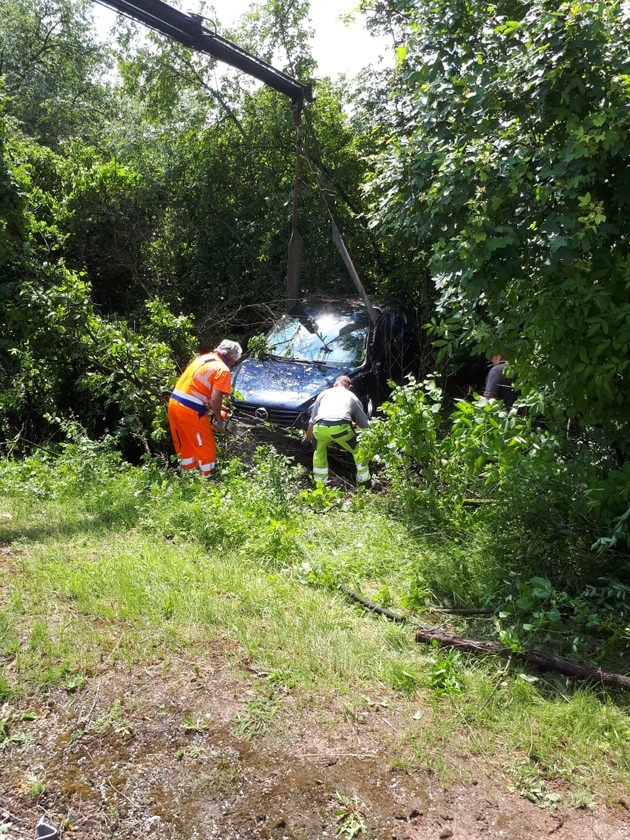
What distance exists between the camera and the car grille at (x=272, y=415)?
704 centimetres

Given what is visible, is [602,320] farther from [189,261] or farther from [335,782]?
[189,261]

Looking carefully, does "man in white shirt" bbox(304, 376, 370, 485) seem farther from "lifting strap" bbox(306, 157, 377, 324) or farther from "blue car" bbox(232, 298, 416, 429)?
"lifting strap" bbox(306, 157, 377, 324)

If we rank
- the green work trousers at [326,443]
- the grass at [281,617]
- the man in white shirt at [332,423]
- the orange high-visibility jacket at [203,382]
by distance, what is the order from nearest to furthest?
the grass at [281,617]
the green work trousers at [326,443]
the man in white shirt at [332,423]
the orange high-visibility jacket at [203,382]

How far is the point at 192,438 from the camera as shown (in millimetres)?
6629

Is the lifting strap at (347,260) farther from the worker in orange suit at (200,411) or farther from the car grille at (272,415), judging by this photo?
the worker in orange suit at (200,411)

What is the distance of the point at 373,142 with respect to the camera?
35.5ft

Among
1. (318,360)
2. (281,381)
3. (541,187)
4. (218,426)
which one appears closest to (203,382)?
(218,426)

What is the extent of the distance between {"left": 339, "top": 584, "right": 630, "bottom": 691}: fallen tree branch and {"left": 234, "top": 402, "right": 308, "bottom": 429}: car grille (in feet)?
11.2

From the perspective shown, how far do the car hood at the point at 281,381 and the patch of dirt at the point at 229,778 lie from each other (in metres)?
4.31

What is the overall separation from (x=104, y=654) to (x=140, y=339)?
15.7ft

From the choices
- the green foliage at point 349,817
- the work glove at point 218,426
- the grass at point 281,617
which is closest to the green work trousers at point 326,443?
the grass at point 281,617

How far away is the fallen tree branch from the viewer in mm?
3205

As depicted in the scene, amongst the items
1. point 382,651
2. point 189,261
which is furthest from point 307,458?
point 189,261

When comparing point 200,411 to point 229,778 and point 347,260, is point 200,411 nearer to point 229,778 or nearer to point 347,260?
point 347,260
